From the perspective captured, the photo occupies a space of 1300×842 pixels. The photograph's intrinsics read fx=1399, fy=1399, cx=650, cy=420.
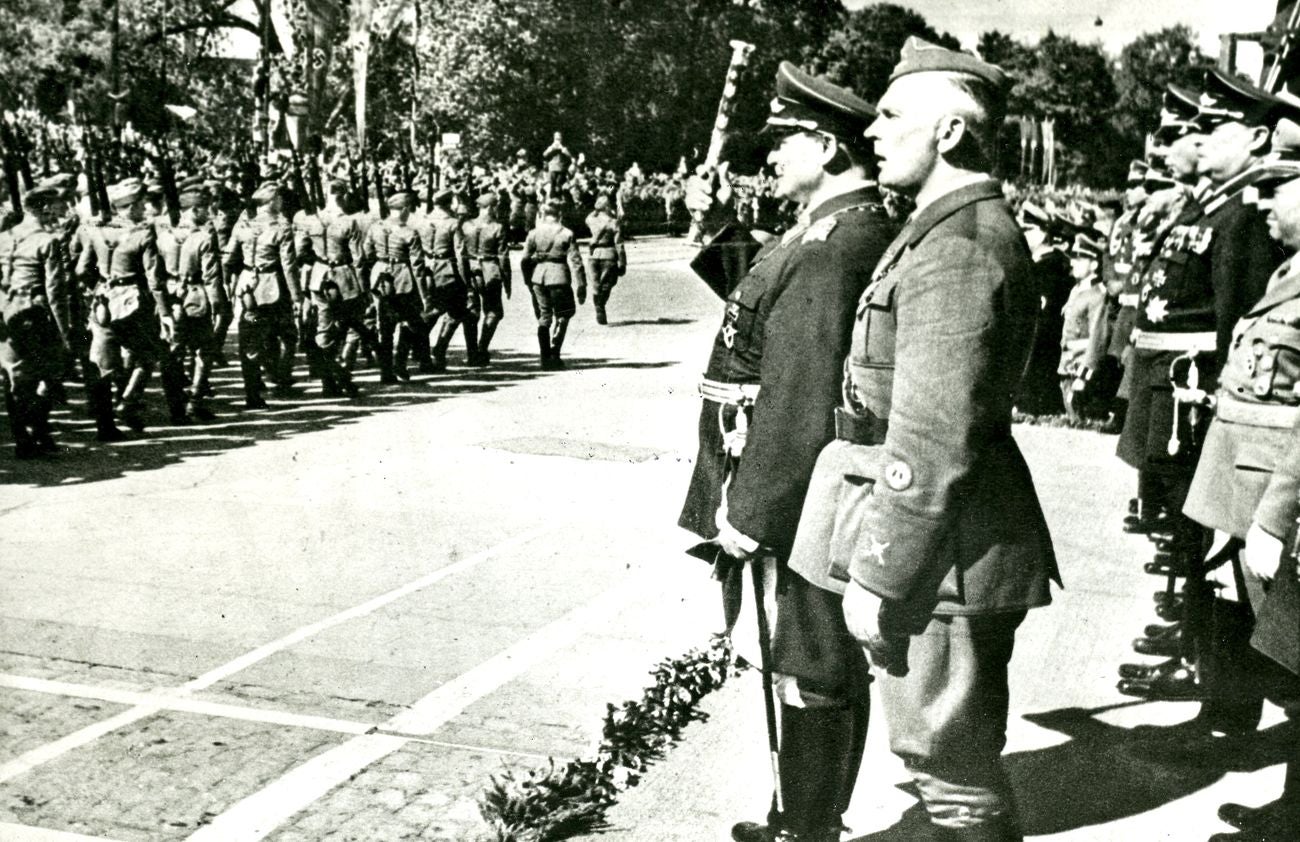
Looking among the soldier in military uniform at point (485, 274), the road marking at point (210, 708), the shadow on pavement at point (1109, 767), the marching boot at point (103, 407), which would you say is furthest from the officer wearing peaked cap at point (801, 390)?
the soldier in military uniform at point (485, 274)

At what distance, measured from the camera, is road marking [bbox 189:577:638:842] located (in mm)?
3857

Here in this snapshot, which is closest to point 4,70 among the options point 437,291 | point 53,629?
point 53,629

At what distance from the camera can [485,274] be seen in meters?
15.5

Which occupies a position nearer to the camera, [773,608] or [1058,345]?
[773,608]

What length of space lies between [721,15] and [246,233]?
81.3ft

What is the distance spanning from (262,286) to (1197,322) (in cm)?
907

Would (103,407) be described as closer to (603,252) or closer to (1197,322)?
(1197,322)

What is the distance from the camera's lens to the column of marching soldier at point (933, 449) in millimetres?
2691

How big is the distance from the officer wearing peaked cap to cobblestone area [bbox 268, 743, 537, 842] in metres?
0.81

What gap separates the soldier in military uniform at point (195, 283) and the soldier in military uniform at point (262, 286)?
42cm

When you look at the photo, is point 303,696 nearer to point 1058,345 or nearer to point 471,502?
point 471,502

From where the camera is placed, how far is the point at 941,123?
280 centimetres

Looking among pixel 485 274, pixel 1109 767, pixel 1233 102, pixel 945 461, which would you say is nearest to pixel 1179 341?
pixel 1233 102

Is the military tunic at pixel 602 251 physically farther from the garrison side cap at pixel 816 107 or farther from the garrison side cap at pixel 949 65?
the garrison side cap at pixel 949 65
